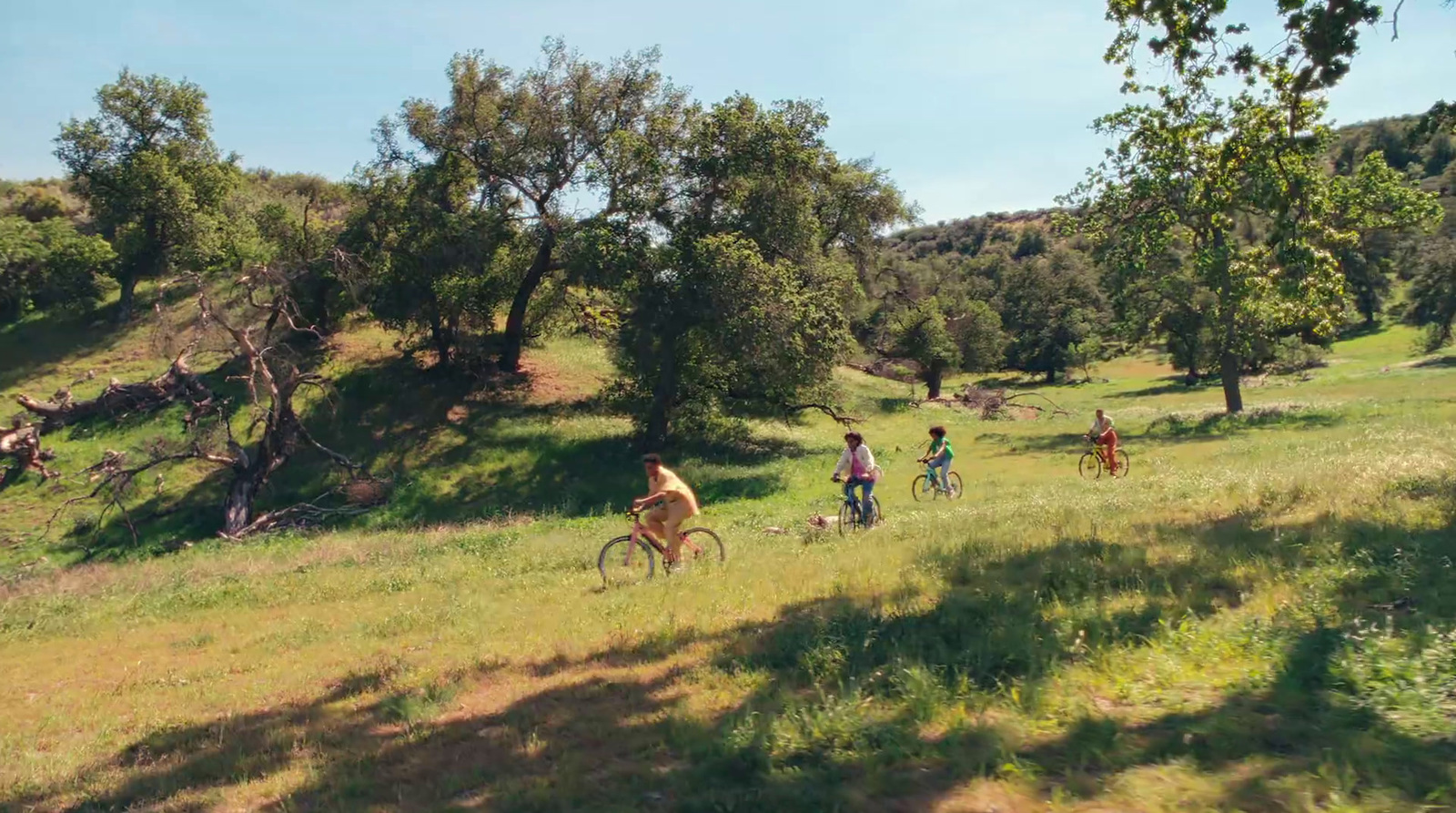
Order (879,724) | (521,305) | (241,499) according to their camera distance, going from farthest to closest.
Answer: (521,305)
(241,499)
(879,724)

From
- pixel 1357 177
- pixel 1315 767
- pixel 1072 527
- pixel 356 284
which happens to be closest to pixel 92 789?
pixel 1315 767

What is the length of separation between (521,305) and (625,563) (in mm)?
23002

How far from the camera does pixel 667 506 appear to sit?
41.6ft

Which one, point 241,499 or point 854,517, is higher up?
point 241,499

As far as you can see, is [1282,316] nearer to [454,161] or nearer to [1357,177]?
[1357,177]

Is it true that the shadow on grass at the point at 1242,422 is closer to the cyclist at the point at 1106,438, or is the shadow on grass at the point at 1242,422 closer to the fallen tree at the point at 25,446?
the cyclist at the point at 1106,438

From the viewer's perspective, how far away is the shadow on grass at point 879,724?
4.90 metres

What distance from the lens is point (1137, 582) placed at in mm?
8266

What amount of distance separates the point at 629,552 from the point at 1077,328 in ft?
213

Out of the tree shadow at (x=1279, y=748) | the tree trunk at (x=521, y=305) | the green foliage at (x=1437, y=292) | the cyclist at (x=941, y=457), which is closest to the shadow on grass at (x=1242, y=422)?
the cyclist at (x=941, y=457)

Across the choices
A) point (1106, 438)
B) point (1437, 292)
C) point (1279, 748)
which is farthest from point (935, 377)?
point (1279, 748)

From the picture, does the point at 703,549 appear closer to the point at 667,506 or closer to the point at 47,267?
the point at 667,506

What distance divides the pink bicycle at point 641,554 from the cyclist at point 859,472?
3.22m

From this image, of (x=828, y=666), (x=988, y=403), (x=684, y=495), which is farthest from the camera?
(x=988, y=403)
